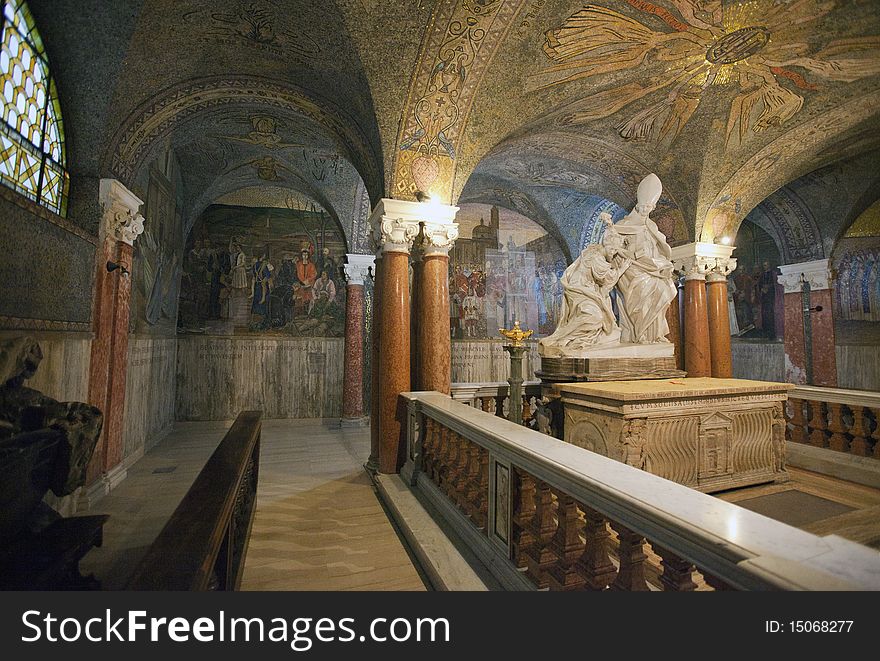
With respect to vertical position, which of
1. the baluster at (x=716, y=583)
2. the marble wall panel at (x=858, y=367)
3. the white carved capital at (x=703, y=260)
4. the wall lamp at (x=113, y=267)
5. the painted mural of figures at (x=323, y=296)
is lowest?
the baluster at (x=716, y=583)

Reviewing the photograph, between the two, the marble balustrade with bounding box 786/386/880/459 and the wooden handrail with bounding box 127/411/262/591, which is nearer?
the wooden handrail with bounding box 127/411/262/591

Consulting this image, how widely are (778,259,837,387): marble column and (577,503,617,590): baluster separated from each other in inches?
394

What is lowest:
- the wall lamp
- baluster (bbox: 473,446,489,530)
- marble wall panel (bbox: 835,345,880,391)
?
baluster (bbox: 473,446,489,530)

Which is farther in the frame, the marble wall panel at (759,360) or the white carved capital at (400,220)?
the marble wall panel at (759,360)

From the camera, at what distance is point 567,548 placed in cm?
196

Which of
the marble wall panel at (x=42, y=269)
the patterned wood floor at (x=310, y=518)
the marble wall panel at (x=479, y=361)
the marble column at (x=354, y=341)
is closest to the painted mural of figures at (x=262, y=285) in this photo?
the marble column at (x=354, y=341)

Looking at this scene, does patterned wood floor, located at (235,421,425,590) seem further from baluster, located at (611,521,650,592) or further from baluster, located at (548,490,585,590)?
baluster, located at (611,521,650,592)

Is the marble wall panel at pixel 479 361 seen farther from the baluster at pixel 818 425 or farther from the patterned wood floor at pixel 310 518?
the baluster at pixel 818 425

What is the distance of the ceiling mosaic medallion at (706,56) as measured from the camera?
4.63 m

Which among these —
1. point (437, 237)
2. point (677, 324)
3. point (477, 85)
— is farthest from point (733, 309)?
point (477, 85)

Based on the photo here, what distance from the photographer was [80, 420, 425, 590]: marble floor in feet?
9.30

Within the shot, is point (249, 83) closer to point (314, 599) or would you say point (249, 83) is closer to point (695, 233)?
point (314, 599)

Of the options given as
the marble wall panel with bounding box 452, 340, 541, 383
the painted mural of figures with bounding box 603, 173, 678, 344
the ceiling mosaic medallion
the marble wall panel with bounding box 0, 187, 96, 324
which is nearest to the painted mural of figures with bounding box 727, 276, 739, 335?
the ceiling mosaic medallion

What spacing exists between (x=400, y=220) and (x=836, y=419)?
5.79 metres
